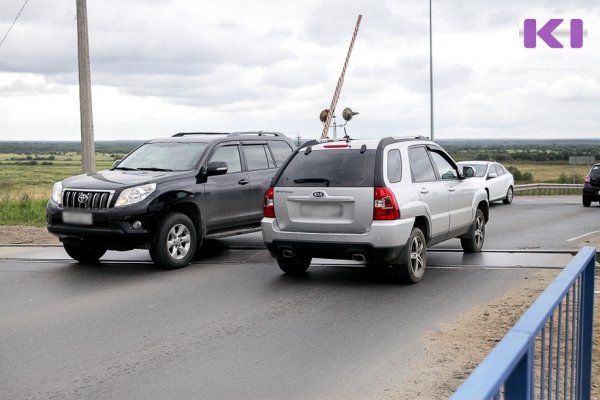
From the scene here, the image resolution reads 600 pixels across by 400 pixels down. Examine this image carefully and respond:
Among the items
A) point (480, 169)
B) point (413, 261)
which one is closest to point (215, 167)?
point (413, 261)

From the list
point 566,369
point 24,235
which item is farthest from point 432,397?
point 24,235

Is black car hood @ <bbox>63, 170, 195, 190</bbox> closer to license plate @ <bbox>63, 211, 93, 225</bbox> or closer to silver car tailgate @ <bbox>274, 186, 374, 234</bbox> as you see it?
license plate @ <bbox>63, 211, 93, 225</bbox>

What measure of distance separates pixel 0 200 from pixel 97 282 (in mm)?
13648

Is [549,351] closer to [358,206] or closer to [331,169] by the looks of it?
[358,206]

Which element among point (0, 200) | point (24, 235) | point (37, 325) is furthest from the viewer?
point (0, 200)

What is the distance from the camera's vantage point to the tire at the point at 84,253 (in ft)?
36.8

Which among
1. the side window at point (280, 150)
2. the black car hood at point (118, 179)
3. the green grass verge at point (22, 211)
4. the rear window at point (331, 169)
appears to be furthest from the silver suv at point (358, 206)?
the green grass verge at point (22, 211)

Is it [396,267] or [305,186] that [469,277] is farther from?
[305,186]

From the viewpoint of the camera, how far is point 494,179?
81.9ft

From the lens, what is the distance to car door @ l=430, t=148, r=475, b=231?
1030 cm

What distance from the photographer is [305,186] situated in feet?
29.7

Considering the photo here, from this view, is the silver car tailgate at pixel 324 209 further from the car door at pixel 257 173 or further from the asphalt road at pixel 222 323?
the car door at pixel 257 173

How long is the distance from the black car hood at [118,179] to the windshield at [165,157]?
0.28m

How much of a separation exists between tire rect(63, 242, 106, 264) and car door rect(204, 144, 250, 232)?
1.74 meters
